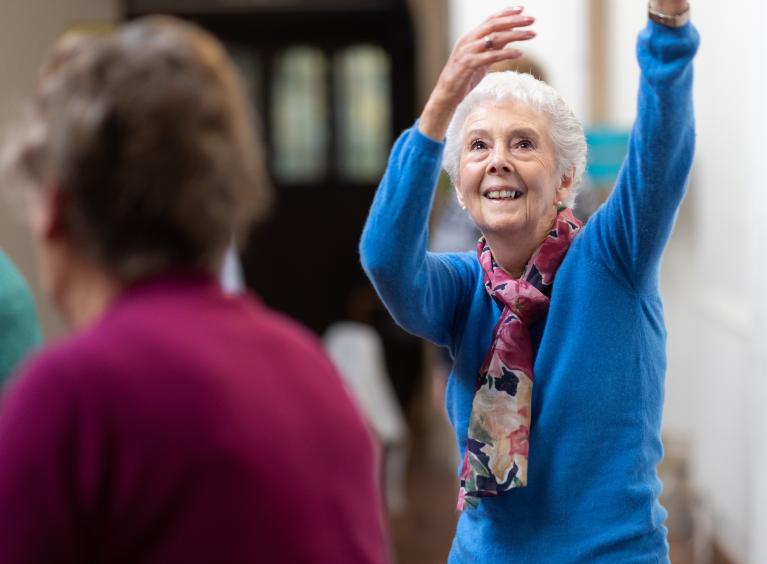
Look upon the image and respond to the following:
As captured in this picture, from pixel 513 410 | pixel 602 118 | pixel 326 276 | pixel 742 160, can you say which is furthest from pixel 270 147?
pixel 513 410

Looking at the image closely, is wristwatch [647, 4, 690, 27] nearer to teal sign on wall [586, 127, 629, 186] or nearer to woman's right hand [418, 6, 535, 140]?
woman's right hand [418, 6, 535, 140]

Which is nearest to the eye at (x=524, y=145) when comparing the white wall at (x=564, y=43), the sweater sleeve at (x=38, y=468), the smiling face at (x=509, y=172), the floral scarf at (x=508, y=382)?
the smiling face at (x=509, y=172)

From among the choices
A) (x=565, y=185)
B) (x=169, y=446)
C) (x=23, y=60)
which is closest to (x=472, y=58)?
(x=565, y=185)

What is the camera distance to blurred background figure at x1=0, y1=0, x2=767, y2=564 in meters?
4.21

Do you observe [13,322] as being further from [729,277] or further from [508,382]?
[729,277]

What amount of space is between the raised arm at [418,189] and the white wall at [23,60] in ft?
13.9

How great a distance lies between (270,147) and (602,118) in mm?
2647

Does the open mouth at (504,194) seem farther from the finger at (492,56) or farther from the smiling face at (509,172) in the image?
the finger at (492,56)

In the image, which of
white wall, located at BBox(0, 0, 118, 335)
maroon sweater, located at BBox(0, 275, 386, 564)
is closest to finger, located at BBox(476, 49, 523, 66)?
maroon sweater, located at BBox(0, 275, 386, 564)

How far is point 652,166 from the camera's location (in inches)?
65.6

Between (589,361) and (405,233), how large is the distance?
289mm

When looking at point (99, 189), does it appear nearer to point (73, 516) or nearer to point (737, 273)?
point (73, 516)

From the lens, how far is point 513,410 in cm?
178

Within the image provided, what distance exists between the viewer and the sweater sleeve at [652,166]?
162 centimetres
